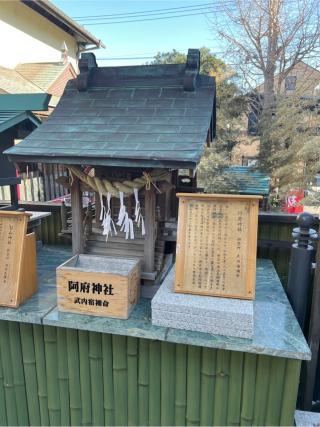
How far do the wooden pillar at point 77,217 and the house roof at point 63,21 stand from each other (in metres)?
11.1

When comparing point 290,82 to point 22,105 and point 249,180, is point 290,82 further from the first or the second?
point 22,105

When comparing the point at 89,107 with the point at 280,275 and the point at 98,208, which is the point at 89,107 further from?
the point at 280,275

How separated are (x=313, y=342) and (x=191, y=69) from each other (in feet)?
9.39

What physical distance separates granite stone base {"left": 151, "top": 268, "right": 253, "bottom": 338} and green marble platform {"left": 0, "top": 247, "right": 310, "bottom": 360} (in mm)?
50

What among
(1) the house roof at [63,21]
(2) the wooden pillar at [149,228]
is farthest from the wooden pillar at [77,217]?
(1) the house roof at [63,21]

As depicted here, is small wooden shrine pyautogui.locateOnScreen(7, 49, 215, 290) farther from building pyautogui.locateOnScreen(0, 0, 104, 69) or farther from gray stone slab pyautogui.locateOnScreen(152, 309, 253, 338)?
building pyautogui.locateOnScreen(0, 0, 104, 69)

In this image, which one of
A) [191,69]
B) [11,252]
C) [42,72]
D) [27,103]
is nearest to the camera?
[11,252]

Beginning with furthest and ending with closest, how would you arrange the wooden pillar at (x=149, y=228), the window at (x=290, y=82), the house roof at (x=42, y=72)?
the window at (x=290, y=82)
the house roof at (x=42, y=72)
the wooden pillar at (x=149, y=228)

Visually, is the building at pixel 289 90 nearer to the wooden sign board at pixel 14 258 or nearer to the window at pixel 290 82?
the window at pixel 290 82

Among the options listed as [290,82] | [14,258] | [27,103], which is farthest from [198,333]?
[290,82]

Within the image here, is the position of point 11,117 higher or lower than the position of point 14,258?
higher

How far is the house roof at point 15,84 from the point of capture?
8369 millimetres

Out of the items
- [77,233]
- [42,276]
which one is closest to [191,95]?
[77,233]

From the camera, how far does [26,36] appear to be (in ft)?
39.1
